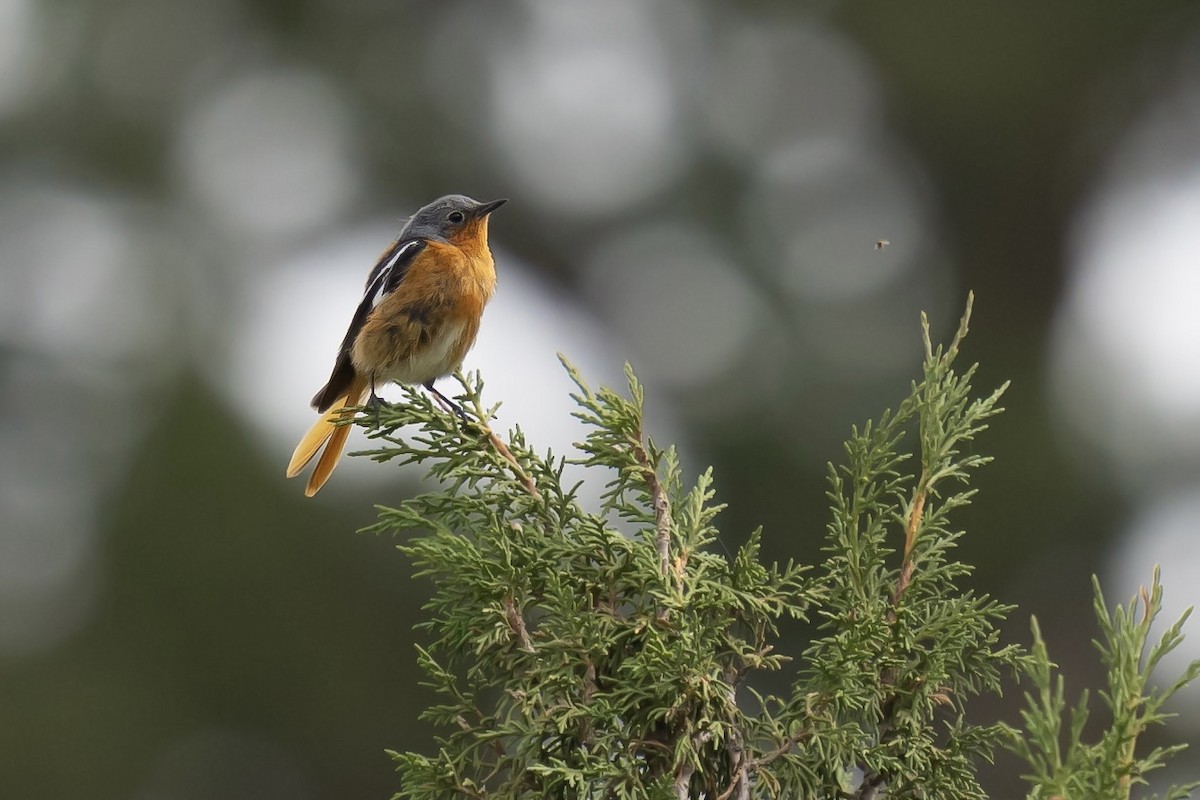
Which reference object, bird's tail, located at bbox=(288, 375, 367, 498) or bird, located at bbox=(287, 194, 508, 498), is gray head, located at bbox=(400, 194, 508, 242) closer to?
bird, located at bbox=(287, 194, 508, 498)

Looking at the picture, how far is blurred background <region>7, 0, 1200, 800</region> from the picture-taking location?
36.5 feet

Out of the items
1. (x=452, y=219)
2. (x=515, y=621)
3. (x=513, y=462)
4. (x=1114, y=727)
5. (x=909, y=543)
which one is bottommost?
(x=1114, y=727)

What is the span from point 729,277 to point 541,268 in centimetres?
215

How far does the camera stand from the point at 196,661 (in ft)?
36.7

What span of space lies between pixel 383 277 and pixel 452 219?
16.3 inches

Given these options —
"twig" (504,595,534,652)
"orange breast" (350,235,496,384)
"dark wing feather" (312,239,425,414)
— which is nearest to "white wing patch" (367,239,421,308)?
"dark wing feather" (312,239,425,414)

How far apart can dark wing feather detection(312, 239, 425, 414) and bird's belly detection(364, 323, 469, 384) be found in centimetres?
17

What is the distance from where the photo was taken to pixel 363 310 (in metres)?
4.76

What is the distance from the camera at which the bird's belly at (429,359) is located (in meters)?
4.60

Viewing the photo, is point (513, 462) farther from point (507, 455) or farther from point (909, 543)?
point (909, 543)

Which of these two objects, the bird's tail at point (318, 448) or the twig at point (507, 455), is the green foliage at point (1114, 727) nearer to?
the twig at point (507, 455)

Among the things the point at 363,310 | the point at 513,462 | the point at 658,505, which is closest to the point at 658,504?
the point at 658,505

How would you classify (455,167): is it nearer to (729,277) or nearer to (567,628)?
(729,277)

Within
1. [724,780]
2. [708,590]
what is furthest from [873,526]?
[724,780]
